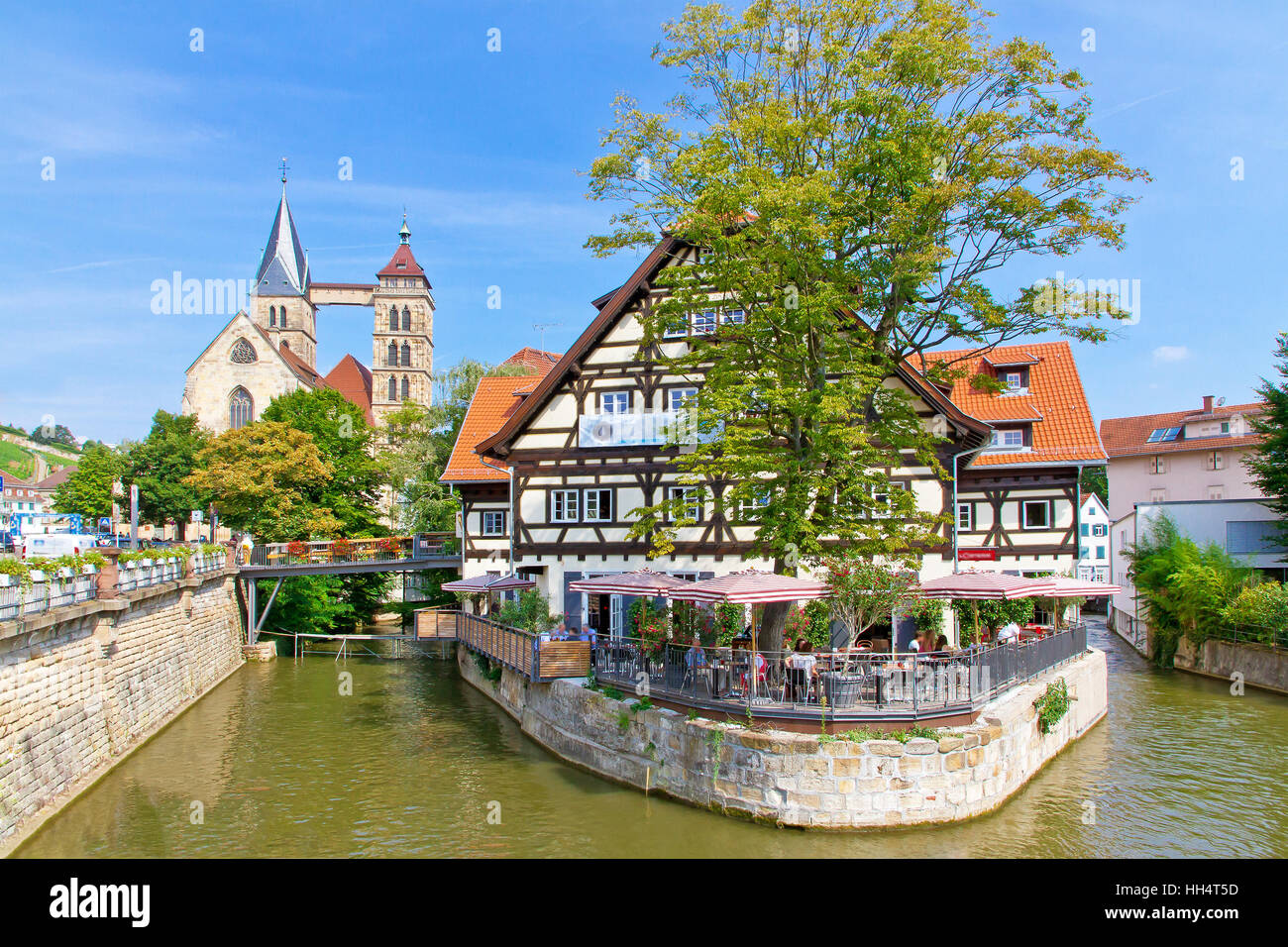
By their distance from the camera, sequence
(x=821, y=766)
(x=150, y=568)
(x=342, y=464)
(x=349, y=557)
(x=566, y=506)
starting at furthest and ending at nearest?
(x=342, y=464)
(x=349, y=557)
(x=566, y=506)
(x=150, y=568)
(x=821, y=766)

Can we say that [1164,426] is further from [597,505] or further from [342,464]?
[342,464]

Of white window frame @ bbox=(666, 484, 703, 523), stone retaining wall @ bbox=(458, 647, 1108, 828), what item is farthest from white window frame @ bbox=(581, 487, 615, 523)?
stone retaining wall @ bbox=(458, 647, 1108, 828)

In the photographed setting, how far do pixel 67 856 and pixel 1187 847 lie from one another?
15196 mm

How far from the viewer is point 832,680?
41.4 ft

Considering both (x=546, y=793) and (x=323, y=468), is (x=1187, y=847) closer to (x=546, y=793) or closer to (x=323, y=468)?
(x=546, y=793)

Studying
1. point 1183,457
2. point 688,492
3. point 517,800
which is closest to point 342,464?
point 688,492

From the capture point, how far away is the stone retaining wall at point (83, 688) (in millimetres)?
12336

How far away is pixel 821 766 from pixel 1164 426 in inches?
1873

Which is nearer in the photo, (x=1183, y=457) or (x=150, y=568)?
(x=150, y=568)

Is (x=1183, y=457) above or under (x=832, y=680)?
above

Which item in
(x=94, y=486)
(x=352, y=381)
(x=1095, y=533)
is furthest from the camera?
(x=352, y=381)

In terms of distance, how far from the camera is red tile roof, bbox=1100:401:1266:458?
45.2 m

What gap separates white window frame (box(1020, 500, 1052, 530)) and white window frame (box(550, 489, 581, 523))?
13610 mm
